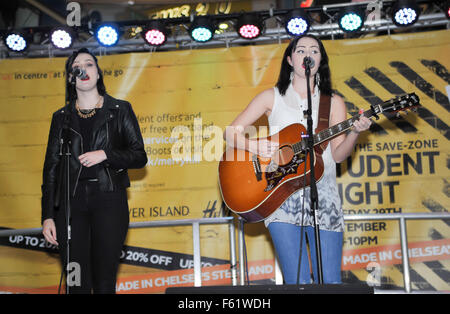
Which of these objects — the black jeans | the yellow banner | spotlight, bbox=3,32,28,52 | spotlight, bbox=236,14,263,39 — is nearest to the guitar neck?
the black jeans

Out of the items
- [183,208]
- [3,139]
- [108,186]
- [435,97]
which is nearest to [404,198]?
[435,97]

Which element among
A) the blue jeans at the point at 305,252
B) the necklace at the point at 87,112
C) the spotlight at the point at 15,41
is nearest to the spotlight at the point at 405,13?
the blue jeans at the point at 305,252

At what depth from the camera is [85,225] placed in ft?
10.1

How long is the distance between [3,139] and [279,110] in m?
3.59

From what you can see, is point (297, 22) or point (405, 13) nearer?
point (405, 13)

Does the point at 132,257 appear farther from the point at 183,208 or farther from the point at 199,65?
the point at 199,65

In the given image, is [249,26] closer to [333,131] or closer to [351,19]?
[351,19]

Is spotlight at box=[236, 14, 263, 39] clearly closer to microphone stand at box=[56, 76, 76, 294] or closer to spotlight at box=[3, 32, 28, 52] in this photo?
spotlight at box=[3, 32, 28, 52]

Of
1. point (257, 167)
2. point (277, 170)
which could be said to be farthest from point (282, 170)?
point (257, 167)

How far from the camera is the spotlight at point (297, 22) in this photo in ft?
17.7

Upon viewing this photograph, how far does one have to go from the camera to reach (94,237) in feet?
10.0

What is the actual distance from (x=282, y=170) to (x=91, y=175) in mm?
1155

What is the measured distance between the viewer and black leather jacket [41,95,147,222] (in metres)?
3.21

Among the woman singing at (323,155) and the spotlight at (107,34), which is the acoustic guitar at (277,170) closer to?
the woman singing at (323,155)
